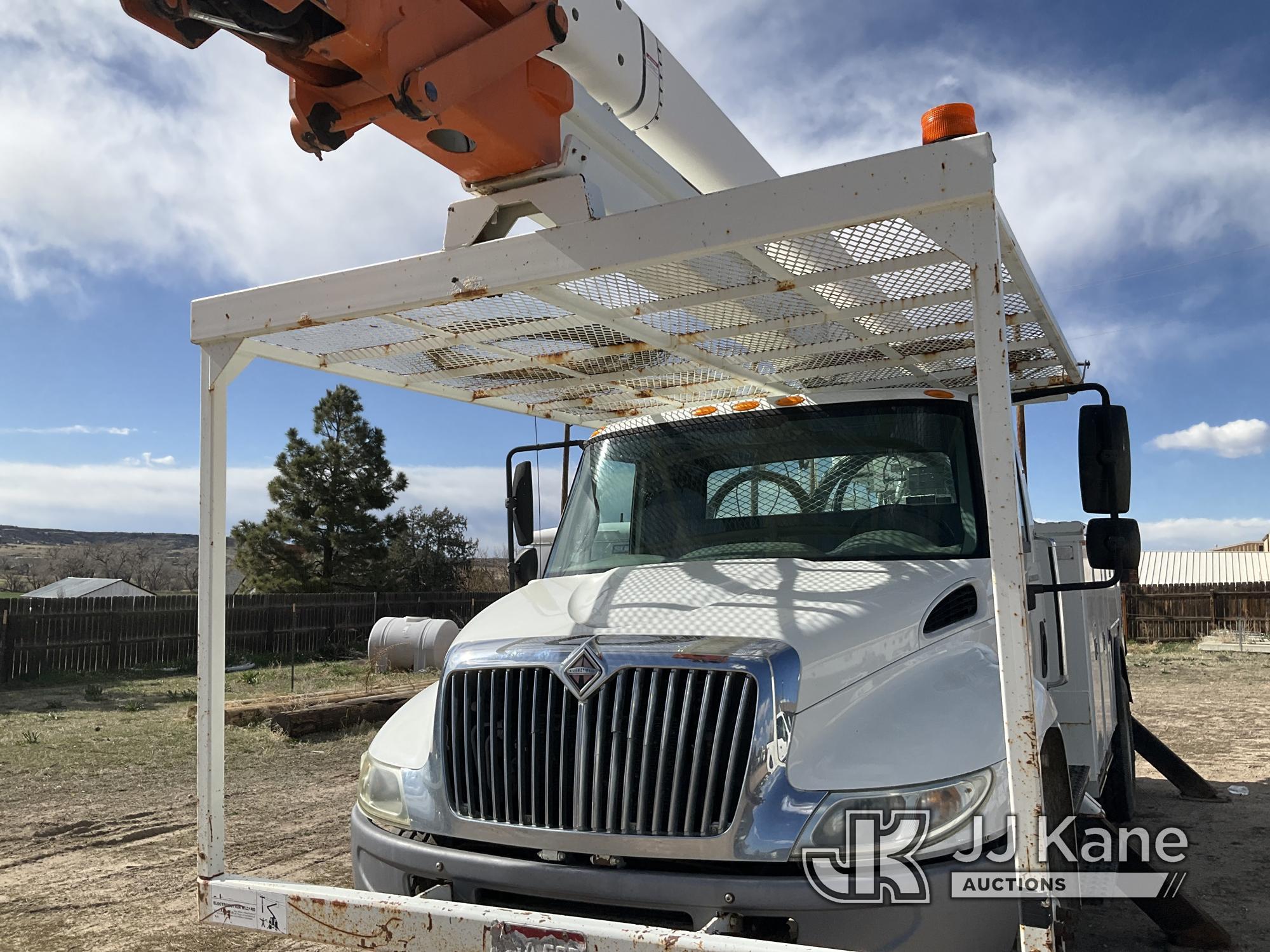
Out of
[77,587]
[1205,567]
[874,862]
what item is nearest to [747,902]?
[874,862]

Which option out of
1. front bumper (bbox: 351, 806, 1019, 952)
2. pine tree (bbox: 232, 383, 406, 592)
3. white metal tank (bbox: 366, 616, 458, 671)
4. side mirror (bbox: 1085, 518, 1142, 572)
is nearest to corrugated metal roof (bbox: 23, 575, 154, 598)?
pine tree (bbox: 232, 383, 406, 592)

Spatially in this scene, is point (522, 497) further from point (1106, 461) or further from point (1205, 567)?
point (1205, 567)

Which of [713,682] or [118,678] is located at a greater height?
[713,682]

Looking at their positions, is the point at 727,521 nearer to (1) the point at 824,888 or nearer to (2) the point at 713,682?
(2) the point at 713,682

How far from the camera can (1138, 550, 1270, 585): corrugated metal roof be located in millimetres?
38188

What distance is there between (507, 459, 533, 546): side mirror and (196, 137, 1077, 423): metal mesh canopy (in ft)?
1.24

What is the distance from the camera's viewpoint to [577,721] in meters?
3.09

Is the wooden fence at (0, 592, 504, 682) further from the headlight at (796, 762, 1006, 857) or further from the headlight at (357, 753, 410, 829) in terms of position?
the headlight at (796, 762, 1006, 857)

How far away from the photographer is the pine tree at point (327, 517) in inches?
1312

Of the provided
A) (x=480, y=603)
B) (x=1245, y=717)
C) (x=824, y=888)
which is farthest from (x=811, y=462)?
(x=480, y=603)

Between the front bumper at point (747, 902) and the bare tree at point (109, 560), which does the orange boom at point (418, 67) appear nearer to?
the front bumper at point (747, 902)

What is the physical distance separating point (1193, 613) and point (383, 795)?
27452mm

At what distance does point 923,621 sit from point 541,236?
1.84 m

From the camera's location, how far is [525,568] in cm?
545
